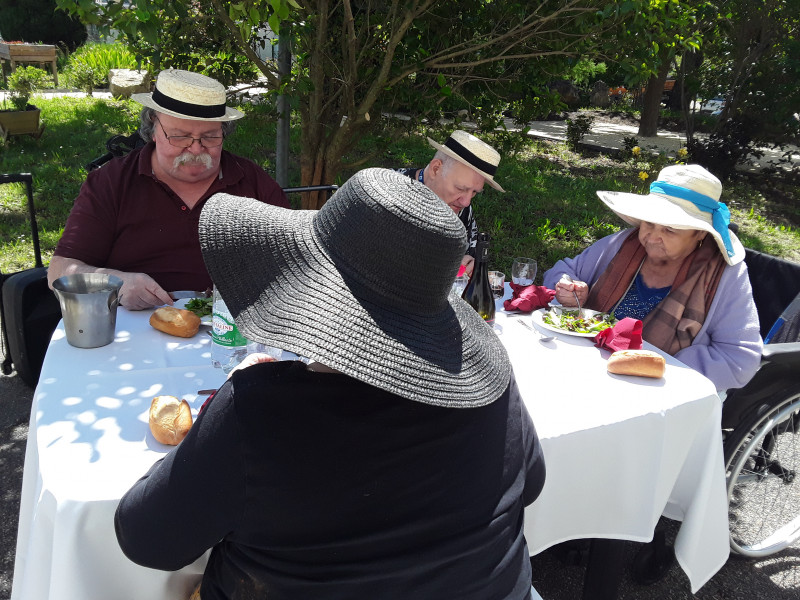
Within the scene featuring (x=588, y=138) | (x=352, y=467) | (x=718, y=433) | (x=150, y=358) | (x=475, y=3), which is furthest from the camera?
(x=588, y=138)

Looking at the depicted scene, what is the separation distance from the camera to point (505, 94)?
198 inches

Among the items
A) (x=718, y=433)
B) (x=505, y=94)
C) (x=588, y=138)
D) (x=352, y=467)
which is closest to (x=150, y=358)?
(x=352, y=467)

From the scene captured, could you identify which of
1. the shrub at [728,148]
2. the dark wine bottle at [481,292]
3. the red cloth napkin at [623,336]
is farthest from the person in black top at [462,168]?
the shrub at [728,148]

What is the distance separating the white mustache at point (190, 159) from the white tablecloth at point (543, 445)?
2.63 ft

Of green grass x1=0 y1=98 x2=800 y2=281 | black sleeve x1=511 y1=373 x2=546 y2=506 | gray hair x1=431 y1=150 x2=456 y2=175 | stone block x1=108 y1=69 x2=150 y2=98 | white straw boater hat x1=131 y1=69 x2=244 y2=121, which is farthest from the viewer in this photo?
stone block x1=108 y1=69 x2=150 y2=98

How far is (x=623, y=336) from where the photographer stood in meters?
2.27

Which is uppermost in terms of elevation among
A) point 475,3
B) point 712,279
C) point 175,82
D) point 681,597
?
point 475,3

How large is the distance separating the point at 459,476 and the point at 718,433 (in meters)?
1.31

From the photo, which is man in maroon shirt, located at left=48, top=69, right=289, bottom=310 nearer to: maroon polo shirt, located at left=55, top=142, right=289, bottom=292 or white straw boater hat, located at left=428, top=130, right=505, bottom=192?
maroon polo shirt, located at left=55, top=142, right=289, bottom=292

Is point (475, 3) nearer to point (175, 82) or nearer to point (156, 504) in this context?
point (175, 82)

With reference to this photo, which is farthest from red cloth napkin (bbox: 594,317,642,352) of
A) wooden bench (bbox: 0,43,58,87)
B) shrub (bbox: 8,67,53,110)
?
wooden bench (bbox: 0,43,58,87)

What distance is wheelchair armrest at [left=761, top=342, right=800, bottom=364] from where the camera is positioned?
2365 mm

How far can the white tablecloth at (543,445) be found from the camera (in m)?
1.35

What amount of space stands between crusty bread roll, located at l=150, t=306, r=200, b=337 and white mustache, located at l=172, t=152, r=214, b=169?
900 mm
